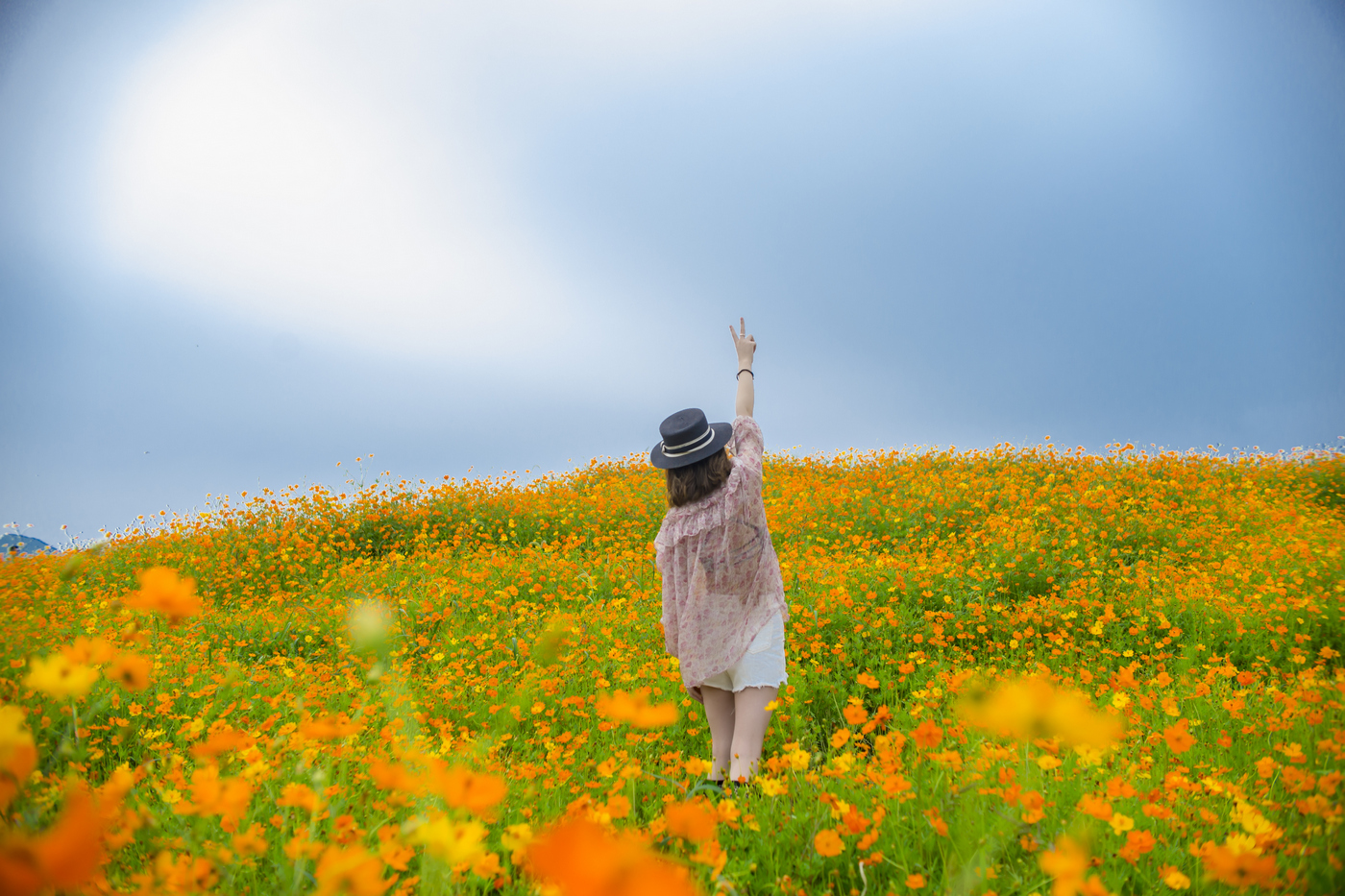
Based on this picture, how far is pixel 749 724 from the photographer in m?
3.05

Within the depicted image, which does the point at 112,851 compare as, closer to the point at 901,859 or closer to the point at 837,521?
the point at 901,859

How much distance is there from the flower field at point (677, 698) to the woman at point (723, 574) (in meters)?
0.35

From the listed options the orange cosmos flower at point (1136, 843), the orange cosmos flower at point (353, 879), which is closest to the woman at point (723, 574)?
the orange cosmos flower at point (1136, 843)

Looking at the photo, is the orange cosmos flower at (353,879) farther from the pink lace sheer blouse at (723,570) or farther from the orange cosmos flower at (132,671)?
the pink lace sheer blouse at (723,570)

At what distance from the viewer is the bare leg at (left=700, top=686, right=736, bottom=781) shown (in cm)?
319

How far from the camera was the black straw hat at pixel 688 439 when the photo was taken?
3.02m

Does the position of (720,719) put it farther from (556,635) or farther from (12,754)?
(12,754)

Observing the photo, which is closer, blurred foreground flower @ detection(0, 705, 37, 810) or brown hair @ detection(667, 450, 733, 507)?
blurred foreground flower @ detection(0, 705, 37, 810)

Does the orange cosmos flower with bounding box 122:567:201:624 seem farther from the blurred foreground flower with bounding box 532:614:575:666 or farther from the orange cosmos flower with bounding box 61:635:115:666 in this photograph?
the blurred foreground flower with bounding box 532:614:575:666

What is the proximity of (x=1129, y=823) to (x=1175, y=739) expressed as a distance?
265 mm

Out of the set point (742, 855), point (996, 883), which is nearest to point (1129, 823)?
point (996, 883)

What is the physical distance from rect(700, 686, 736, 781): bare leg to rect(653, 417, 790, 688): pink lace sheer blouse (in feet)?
0.42

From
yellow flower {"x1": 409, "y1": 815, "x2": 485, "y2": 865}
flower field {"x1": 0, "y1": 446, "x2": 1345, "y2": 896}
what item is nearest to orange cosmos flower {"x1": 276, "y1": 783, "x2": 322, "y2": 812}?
flower field {"x1": 0, "y1": 446, "x2": 1345, "y2": 896}

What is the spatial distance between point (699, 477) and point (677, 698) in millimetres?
1694
